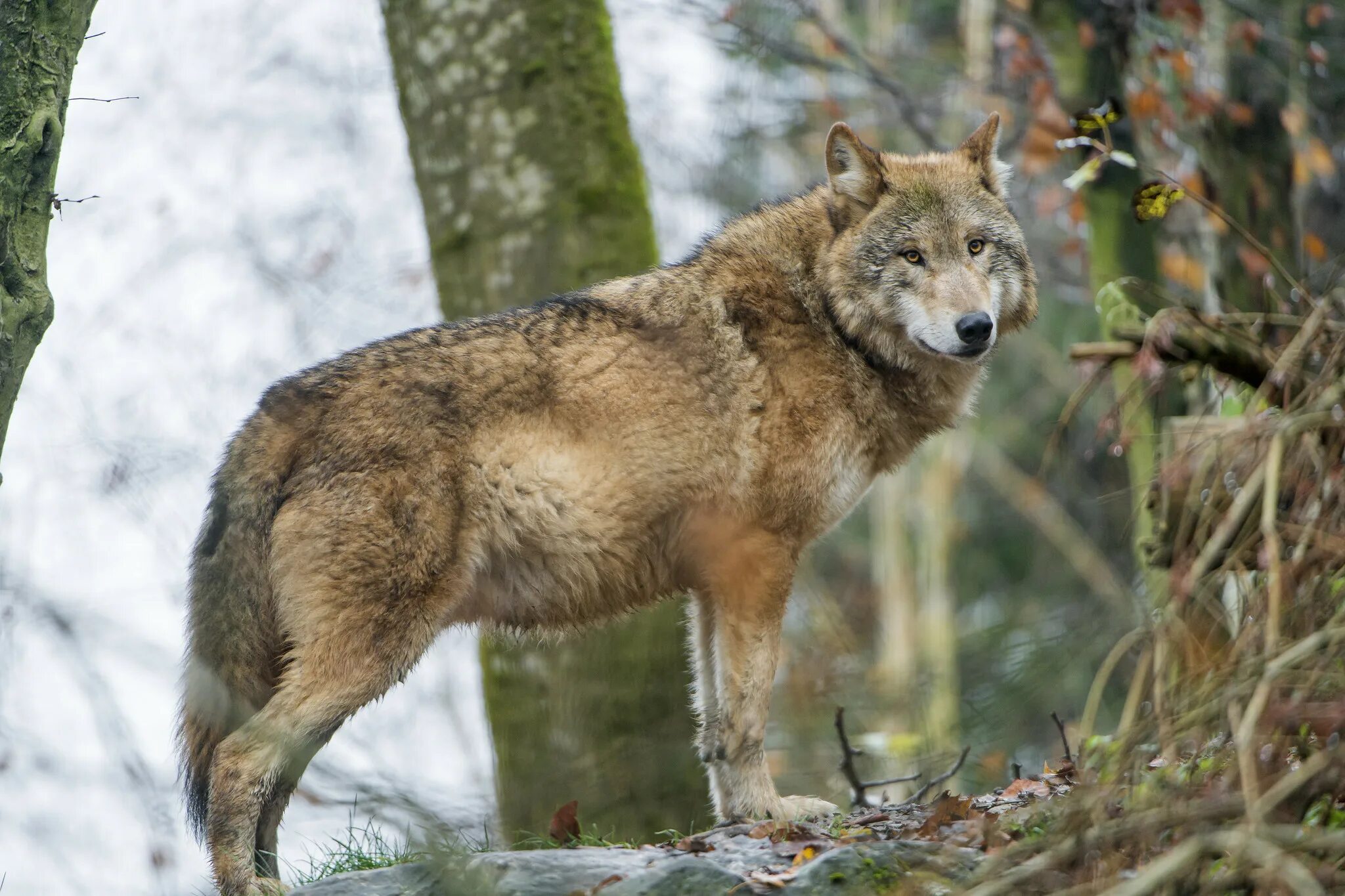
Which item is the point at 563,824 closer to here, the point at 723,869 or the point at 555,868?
the point at 555,868

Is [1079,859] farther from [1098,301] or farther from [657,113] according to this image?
[657,113]

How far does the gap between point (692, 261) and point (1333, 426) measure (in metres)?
3.02

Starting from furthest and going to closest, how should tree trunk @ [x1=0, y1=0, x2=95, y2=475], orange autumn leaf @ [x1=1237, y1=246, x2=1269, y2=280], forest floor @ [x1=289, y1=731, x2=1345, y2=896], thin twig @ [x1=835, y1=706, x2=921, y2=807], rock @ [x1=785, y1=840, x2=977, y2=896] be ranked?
orange autumn leaf @ [x1=1237, y1=246, x2=1269, y2=280], thin twig @ [x1=835, y1=706, x2=921, y2=807], tree trunk @ [x1=0, y1=0, x2=95, y2=475], rock @ [x1=785, y1=840, x2=977, y2=896], forest floor @ [x1=289, y1=731, x2=1345, y2=896]

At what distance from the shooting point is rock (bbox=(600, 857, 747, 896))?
11.8ft

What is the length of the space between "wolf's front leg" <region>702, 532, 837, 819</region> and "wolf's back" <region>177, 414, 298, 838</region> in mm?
1919

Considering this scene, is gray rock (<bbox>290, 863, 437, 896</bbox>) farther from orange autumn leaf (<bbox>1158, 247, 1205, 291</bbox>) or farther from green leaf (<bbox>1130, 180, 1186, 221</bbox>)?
orange autumn leaf (<bbox>1158, 247, 1205, 291</bbox>)

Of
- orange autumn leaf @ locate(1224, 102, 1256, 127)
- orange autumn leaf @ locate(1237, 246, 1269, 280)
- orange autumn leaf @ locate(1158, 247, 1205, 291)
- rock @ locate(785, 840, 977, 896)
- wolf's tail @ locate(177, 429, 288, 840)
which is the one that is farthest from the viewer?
orange autumn leaf @ locate(1158, 247, 1205, 291)

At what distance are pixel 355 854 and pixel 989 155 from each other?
14.8ft

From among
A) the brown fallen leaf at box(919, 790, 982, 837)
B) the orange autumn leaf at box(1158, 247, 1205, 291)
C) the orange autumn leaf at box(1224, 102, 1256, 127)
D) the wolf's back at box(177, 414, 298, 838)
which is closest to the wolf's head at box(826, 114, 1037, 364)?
the brown fallen leaf at box(919, 790, 982, 837)

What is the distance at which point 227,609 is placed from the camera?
4.96m

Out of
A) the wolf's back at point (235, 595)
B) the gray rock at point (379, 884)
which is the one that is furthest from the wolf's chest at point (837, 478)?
the gray rock at point (379, 884)

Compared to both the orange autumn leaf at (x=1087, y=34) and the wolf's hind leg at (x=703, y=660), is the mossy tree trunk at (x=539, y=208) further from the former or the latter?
the orange autumn leaf at (x=1087, y=34)

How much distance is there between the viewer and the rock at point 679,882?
11.8ft

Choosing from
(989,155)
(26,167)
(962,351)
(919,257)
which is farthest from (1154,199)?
(26,167)
